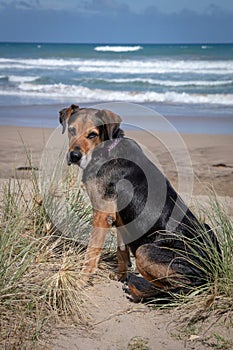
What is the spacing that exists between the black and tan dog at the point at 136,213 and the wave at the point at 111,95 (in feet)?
49.5

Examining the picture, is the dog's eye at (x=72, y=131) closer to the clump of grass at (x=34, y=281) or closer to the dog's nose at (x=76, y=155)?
the dog's nose at (x=76, y=155)

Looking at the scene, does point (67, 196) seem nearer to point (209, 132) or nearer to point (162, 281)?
point (162, 281)

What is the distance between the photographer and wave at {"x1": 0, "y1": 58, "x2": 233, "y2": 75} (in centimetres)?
3250

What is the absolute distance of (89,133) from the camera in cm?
521

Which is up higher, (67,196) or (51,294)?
(67,196)

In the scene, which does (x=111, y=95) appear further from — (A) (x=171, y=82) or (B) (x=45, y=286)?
(B) (x=45, y=286)

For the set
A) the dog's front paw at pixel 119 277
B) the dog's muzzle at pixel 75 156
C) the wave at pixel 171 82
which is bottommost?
the dog's front paw at pixel 119 277

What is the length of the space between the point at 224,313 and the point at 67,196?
2.15m

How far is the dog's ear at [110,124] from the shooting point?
5.20 meters

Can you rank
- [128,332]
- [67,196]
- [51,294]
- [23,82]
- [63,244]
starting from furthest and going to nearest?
[23,82] → [67,196] → [63,244] → [51,294] → [128,332]

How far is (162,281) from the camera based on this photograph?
4625mm

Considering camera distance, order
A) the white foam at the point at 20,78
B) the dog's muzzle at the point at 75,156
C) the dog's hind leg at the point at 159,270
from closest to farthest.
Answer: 1. the dog's hind leg at the point at 159,270
2. the dog's muzzle at the point at 75,156
3. the white foam at the point at 20,78


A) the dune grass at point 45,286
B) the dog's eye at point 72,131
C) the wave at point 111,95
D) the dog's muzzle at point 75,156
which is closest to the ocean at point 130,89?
the wave at point 111,95

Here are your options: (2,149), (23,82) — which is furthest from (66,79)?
(2,149)
